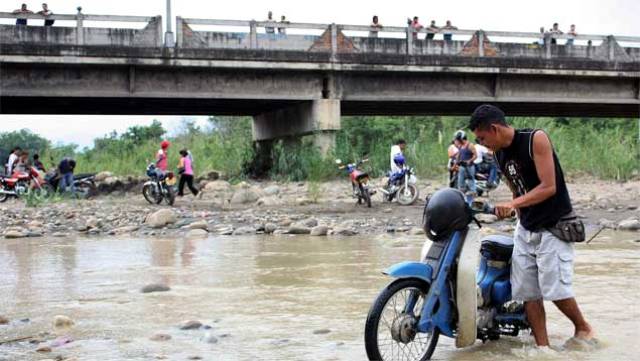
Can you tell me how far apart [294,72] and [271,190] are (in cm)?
485

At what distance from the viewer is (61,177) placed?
2319 centimetres

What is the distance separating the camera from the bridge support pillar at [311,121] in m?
24.8

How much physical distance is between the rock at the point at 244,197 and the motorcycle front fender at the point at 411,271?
14.3 metres

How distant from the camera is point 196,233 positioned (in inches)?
523

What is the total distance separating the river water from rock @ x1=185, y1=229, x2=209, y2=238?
1.19 m

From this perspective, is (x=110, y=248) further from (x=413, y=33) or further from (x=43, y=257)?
(x=413, y=33)

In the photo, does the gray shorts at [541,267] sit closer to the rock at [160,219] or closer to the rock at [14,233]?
the rock at [160,219]

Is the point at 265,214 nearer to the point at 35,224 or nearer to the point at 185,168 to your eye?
the point at 35,224

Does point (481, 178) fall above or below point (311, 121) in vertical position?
below

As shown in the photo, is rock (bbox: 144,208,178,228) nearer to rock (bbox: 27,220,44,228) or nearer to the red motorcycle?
rock (bbox: 27,220,44,228)

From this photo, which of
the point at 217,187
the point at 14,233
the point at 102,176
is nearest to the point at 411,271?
the point at 14,233

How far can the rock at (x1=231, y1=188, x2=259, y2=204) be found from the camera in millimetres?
19047

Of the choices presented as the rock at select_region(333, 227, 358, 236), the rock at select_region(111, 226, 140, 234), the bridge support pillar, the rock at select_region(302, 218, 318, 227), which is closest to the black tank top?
the rock at select_region(333, 227, 358, 236)

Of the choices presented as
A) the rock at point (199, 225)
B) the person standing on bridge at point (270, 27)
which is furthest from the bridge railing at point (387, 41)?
the rock at point (199, 225)
